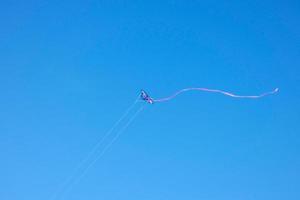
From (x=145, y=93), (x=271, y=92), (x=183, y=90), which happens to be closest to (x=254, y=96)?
(x=271, y=92)

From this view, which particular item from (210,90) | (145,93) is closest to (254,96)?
(210,90)

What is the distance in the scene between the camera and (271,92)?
16.2 m

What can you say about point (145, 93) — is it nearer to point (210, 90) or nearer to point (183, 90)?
point (183, 90)

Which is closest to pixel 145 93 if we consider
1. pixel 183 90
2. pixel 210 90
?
pixel 183 90

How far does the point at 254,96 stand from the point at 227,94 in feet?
4.48

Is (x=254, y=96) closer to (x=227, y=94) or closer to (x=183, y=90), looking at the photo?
(x=227, y=94)

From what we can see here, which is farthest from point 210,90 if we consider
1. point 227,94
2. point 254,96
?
point 254,96

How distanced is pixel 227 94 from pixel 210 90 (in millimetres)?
942

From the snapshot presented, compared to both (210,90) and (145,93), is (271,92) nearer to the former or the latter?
(210,90)

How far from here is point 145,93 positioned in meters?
16.4

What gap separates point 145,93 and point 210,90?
3429 millimetres

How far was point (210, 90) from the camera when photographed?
54.1ft

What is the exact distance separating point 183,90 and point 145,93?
2105 millimetres

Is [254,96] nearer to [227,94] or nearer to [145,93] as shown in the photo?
[227,94]
